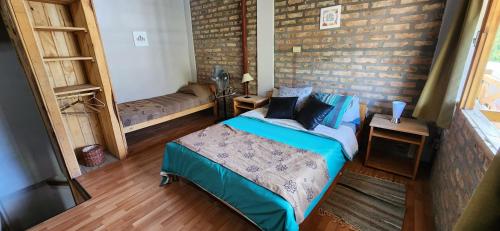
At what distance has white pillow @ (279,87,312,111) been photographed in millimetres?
2911

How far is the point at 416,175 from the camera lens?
2.32 meters

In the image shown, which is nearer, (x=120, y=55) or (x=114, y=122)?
(x=114, y=122)

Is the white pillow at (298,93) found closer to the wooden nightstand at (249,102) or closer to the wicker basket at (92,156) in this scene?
the wooden nightstand at (249,102)

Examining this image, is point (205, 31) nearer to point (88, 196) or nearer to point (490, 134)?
point (88, 196)

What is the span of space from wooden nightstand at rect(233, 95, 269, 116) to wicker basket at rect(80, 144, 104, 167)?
2059 mm

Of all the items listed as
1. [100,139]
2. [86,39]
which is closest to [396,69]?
[86,39]

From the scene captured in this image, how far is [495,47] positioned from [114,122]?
3.75 m

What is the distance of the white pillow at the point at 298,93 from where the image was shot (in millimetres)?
2911

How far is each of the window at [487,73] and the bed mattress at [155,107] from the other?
3.50 m

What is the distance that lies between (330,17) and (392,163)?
1.96 m

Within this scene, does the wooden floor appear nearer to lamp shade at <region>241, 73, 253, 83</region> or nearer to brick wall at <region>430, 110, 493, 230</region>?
brick wall at <region>430, 110, 493, 230</region>

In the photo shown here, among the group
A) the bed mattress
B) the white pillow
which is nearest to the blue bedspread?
the white pillow

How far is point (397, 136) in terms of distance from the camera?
229 centimetres

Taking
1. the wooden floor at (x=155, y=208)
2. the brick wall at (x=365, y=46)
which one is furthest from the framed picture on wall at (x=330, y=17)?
the wooden floor at (x=155, y=208)
